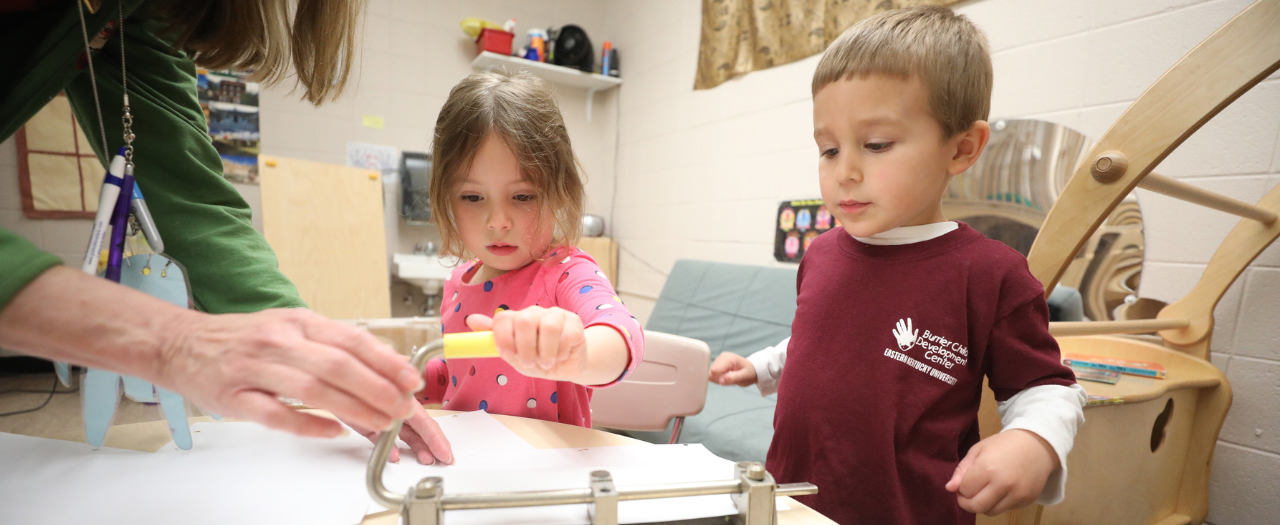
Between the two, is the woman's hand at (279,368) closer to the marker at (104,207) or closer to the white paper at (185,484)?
the white paper at (185,484)

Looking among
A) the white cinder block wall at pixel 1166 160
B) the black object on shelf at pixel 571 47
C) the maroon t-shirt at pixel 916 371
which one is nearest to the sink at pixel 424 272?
the black object on shelf at pixel 571 47

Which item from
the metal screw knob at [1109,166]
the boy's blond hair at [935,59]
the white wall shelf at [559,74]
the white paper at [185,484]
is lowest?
the white paper at [185,484]

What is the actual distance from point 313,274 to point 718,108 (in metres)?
2.24

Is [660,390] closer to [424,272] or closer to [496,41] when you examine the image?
[424,272]

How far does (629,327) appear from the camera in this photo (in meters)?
0.63

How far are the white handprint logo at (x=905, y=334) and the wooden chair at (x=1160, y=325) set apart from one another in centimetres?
28

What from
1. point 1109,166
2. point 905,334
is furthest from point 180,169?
point 1109,166

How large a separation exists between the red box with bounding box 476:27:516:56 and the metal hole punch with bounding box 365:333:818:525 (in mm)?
3338

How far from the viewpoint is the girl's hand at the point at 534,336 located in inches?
16.4

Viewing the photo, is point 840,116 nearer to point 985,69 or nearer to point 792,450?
point 985,69

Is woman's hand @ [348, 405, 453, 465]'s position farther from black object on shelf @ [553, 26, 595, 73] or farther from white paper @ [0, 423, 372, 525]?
black object on shelf @ [553, 26, 595, 73]

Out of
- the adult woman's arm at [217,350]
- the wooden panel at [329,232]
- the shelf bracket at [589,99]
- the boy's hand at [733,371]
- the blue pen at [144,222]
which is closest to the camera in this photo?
the adult woman's arm at [217,350]

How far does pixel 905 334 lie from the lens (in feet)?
2.36

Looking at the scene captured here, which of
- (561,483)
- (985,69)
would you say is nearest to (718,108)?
(985,69)
